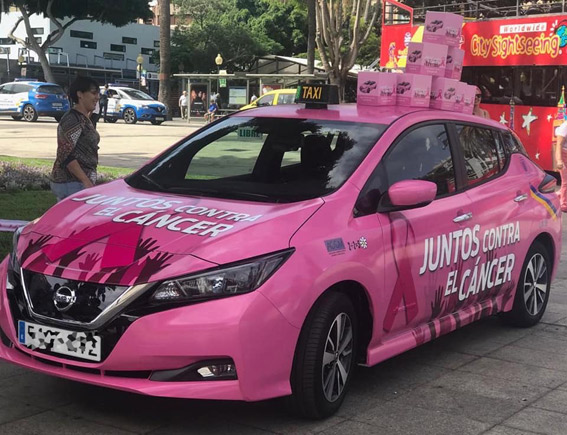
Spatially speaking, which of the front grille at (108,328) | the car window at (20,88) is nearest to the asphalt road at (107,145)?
the car window at (20,88)

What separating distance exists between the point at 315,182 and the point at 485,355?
1.94 metres

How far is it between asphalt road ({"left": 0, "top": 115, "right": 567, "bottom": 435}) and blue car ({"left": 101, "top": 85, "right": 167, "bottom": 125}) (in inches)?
1337

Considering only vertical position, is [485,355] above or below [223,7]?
below

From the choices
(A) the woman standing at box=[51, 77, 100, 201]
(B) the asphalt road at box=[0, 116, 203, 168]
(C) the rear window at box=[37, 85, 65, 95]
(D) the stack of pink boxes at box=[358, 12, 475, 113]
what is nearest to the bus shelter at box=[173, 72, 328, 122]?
(C) the rear window at box=[37, 85, 65, 95]

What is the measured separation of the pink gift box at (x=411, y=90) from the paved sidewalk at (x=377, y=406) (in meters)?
1.71

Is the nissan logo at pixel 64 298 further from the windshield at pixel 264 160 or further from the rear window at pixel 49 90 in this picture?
the rear window at pixel 49 90

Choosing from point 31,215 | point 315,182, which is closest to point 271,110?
point 315,182

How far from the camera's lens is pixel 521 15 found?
56.1ft

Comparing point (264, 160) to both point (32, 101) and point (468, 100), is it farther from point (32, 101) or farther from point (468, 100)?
point (32, 101)

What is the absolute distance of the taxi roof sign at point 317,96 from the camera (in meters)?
5.60

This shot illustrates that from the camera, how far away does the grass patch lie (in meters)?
9.71

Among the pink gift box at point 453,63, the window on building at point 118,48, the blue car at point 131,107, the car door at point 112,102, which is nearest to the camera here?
the pink gift box at point 453,63

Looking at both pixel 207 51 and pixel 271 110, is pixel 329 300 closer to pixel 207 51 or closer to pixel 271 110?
pixel 271 110

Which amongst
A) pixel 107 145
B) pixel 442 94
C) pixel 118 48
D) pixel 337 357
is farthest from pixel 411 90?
pixel 118 48
